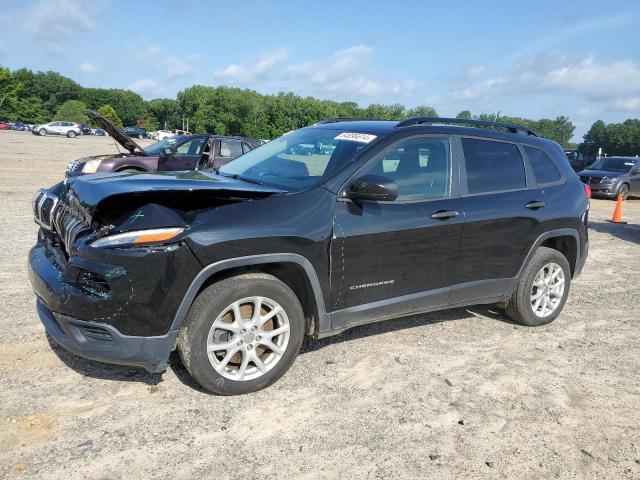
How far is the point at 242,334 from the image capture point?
11.3 ft

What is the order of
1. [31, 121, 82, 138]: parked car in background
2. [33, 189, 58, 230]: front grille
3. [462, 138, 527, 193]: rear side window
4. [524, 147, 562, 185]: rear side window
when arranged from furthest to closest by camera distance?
[31, 121, 82, 138]: parked car in background
[524, 147, 562, 185]: rear side window
[462, 138, 527, 193]: rear side window
[33, 189, 58, 230]: front grille

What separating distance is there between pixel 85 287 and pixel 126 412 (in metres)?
0.80

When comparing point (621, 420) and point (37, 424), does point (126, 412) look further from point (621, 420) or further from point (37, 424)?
point (621, 420)

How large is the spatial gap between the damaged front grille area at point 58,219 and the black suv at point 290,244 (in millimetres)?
19

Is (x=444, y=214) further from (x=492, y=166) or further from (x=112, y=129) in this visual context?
(x=112, y=129)

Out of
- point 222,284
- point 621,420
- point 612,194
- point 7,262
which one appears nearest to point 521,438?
point 621,420

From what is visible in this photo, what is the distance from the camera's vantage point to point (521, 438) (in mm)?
3248

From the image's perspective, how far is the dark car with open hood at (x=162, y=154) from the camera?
39.7 feet

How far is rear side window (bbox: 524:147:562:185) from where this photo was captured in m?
5.05

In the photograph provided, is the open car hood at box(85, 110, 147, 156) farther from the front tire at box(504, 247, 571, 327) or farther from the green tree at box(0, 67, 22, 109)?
the green tree at box(0, 67, 22, 109)

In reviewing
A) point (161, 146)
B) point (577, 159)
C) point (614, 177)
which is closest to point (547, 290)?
point (161, 146)

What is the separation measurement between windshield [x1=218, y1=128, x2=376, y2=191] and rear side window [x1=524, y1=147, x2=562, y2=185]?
71.9 inches

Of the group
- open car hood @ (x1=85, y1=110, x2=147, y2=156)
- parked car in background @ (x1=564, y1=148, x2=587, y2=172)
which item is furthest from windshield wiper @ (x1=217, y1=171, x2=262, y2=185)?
parked car in background @ (x1=564, y1=148, x2=587, y2=172)

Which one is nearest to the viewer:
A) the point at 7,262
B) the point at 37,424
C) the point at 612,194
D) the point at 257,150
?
the point at 37,424
